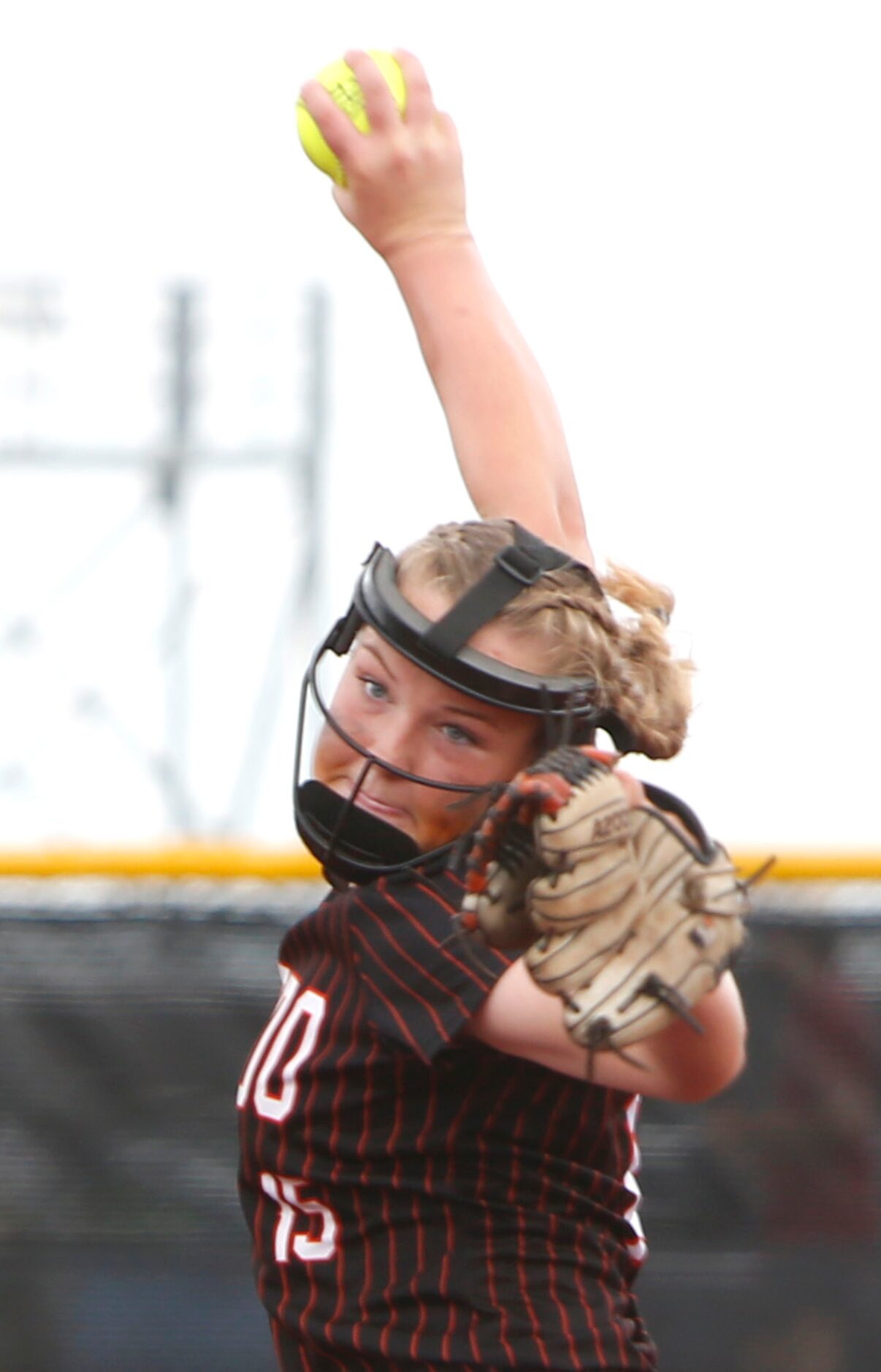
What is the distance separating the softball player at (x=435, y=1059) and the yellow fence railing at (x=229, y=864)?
1.46 meters

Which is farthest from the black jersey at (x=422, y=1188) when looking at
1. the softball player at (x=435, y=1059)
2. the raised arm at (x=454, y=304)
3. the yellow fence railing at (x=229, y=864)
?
the yellow fence railing at (x=229, y=864)

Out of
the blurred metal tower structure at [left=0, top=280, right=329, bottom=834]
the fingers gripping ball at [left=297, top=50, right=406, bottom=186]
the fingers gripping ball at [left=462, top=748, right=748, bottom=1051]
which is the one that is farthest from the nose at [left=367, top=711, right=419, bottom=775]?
the blurred metal tower structure at [left=0, top=280, right=329, bottom=834]

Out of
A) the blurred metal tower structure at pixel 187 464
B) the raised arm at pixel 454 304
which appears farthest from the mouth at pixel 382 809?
the blurred metal tower structure at pixel 187 464

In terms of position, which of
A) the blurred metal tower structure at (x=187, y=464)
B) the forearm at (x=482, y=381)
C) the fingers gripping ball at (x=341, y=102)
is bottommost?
the blurred metal tower structure at (x=187, y=464)

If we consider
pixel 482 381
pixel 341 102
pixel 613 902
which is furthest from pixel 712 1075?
pixel 341 102

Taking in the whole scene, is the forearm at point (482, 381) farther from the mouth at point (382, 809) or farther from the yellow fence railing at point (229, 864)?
the yellow fence railing at point (229, 864)

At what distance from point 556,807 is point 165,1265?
221 cm

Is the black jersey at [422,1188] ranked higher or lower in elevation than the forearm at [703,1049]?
Answer: lower

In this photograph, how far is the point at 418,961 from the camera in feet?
5.60

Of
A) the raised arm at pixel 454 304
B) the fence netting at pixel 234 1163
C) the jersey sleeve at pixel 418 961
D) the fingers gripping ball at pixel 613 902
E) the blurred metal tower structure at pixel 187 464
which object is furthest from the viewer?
the blurred metal tower structure at pixel 187 464

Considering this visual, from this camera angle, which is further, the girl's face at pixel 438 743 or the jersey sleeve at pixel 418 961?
the girl's face at pixel 438 743

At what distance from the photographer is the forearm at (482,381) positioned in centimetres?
228

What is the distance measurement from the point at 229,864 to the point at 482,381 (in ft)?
4.66

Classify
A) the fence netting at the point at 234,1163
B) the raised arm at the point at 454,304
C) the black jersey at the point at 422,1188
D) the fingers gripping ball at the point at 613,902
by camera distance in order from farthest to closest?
the fence netting at the point at 234,1163 < the raised arm at the point at 454,304 < the black jersey at the point at 422,1188 < the fingers gripping ball at the point at 613,902
